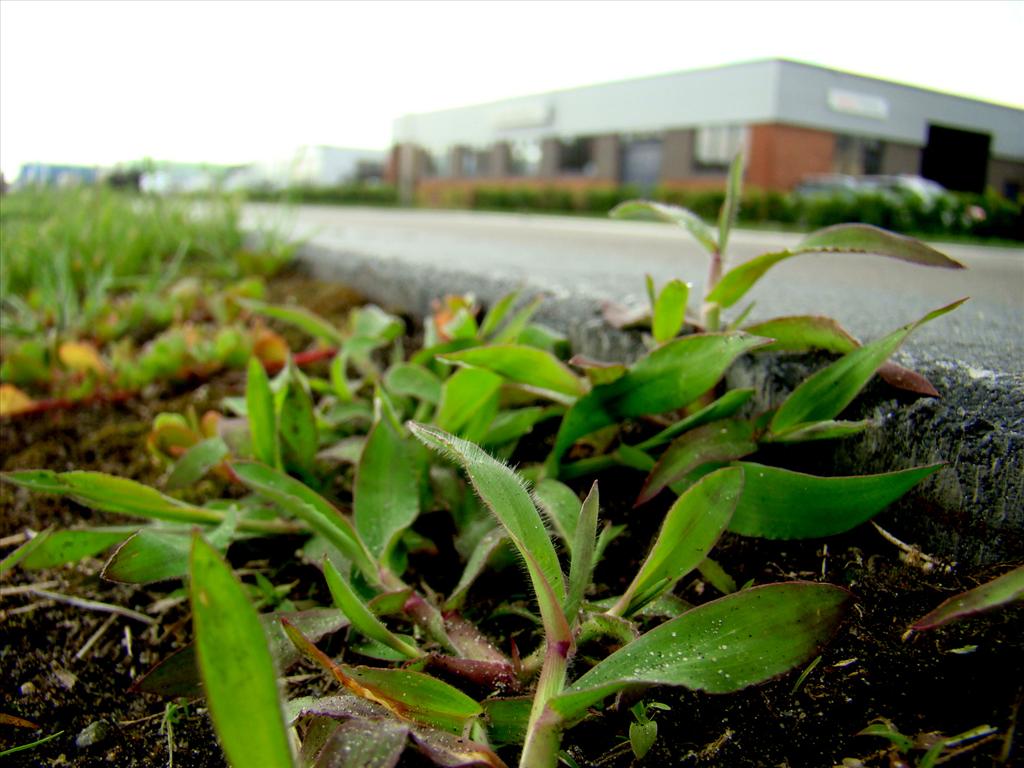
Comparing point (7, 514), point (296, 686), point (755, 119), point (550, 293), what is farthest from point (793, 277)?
point (755, 119)

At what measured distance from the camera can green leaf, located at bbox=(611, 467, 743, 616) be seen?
2.20ft

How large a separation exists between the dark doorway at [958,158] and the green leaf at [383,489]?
206cm

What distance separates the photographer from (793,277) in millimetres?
1825

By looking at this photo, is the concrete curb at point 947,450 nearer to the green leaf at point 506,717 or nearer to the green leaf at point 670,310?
the green leaf at point 670,310

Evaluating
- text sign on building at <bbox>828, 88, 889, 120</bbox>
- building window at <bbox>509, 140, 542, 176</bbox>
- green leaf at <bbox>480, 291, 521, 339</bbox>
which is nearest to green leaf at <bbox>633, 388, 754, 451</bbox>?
green leaf at <bbox>480, 291, 521, 339</bbox>

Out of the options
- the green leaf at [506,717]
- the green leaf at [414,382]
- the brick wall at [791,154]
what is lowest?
the green leaf at [506,717]

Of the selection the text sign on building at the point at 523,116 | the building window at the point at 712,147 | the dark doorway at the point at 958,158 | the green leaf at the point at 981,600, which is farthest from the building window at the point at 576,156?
the green leaf at the point at 981,600

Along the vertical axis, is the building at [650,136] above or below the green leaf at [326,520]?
above

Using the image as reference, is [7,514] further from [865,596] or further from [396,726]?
[865,596]

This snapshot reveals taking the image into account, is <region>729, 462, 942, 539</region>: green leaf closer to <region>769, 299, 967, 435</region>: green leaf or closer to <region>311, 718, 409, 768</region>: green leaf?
<region>769, 299, 967, 435</region>: green leaf

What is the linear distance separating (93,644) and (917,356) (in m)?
0.97

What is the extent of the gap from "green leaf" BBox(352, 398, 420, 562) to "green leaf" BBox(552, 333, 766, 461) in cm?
18

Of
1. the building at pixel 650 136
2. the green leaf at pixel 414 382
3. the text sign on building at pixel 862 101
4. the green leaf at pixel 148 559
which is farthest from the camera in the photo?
the building at pixel 650 136

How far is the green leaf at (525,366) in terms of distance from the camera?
35.6 inches
